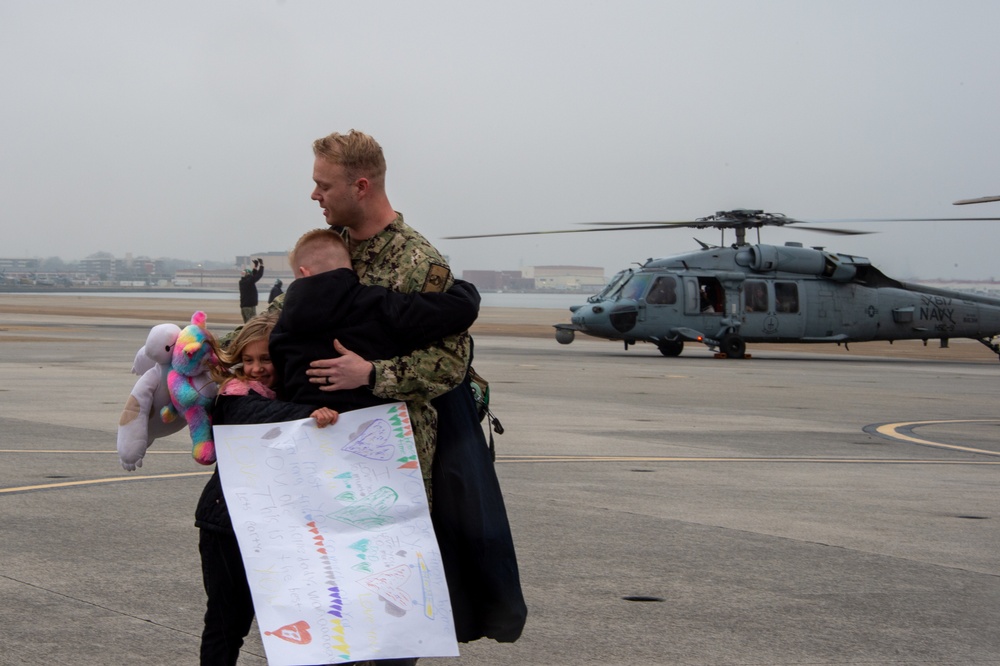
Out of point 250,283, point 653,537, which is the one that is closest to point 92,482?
point 653,537

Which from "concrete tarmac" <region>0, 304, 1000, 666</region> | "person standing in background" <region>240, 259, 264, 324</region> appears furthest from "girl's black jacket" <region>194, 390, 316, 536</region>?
"person standing in background" <region>240, 259, 264, 324</region>

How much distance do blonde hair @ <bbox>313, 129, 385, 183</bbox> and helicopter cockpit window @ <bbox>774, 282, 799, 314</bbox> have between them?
25489 millimetres

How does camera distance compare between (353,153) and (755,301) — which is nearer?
(353,153)

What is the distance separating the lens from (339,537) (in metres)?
3.60

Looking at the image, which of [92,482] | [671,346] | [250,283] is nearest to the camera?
[92,482]

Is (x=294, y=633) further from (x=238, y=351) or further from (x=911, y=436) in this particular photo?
(x=911, y=436)

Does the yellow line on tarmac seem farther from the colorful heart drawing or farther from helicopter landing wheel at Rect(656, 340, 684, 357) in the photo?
helicopter landing wheel at Rect(656, 340, 684, 357)

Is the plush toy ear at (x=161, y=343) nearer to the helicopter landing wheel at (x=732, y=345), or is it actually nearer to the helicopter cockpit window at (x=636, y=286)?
the helicopter cockpit window at (x=636, y=286)

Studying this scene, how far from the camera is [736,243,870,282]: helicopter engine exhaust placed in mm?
28203

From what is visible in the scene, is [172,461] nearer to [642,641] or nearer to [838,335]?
[642,641]

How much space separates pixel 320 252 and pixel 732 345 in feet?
83.1

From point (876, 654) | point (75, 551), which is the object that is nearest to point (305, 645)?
point (876, 654)

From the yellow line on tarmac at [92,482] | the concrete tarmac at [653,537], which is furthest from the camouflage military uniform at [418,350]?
the yellow line on tarmac at [92,482]

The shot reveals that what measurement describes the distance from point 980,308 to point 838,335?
3.75 m
